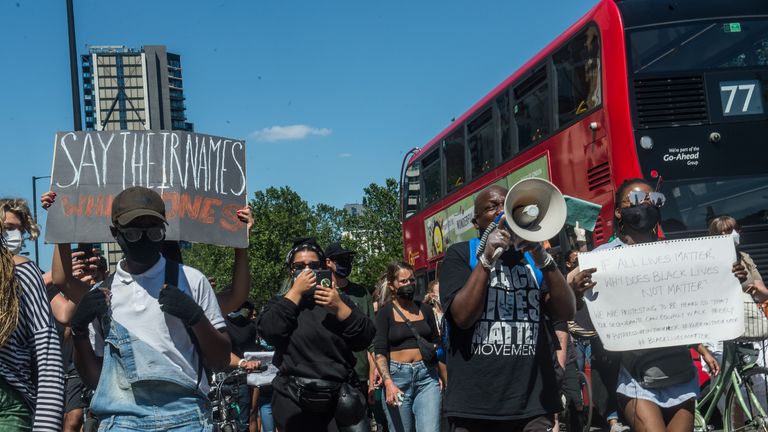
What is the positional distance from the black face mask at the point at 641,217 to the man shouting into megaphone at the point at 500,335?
0.82 metres

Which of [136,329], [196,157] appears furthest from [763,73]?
[136,329]

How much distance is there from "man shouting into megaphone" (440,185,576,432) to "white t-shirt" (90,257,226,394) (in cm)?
117

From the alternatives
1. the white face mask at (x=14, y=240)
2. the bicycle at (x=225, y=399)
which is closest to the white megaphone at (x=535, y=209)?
the white face mask at (x=14, y=240)

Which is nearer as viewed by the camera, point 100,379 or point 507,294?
point 100,379

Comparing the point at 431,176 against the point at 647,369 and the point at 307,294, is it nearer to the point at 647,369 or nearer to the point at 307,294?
the point at 307,294

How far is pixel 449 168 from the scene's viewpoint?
16.6 meters

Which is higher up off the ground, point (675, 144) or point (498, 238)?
point (675, 144)

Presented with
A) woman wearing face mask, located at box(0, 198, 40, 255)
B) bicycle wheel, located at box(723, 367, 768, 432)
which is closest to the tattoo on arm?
bicycle wheel, located at box(723, 367, 768, 432)

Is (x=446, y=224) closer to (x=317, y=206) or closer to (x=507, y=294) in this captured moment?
(x=507, y=294)

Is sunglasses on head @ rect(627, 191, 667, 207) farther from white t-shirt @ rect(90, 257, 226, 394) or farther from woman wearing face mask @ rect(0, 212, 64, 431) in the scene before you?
woman wearing face mask @ rect(0, 212, 64, 431)

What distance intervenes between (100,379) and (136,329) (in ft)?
0.86

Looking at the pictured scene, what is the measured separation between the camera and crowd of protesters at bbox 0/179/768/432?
3488mm

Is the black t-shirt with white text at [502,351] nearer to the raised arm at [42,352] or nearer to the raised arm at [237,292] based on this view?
the raised arm at [237,292]

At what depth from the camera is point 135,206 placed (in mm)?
3750
